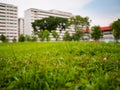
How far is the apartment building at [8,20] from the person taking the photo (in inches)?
4734

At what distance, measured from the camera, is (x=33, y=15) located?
12312 cm

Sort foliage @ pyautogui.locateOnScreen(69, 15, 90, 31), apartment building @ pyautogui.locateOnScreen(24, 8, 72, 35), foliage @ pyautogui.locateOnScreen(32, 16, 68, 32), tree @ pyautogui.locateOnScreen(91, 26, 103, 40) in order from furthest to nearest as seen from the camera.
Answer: apartment building @ pyautogui.locateOnScreen(24, 8, 72, 35), foliage @ pyautogui.locateOnScreen(32, 16, 68, 32), foliage @ pyautogui.locateOnScreen(69, 15, 90, 31), tree @ pyautogui.locateOnScreen(91, 26, 103, 40)

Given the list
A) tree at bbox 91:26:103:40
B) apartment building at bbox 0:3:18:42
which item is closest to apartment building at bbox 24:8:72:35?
apartment building at bbox 0:3:18:42

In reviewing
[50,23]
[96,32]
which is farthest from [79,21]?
[50,23]

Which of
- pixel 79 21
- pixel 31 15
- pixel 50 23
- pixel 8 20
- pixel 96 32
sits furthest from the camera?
pixel 8 20

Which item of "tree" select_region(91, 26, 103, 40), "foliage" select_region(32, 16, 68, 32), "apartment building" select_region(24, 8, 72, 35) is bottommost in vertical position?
"tree" select_region(91, 26, 103, 40)

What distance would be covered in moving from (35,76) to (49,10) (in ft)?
466

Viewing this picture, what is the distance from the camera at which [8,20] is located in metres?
124

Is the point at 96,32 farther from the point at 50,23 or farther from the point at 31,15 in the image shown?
the point at 31,15

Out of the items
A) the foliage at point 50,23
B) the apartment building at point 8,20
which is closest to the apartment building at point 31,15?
the apartment building at point 8,20

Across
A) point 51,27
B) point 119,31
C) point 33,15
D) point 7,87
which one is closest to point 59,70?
point 7,87

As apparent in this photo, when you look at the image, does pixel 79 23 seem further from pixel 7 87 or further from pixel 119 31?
pixel 7 87

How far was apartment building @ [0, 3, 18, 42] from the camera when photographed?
12025 cm

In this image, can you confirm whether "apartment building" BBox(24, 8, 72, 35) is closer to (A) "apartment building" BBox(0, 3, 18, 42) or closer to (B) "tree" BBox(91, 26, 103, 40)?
(A) "apartment building" BBox(0, 3, 18, 42)
